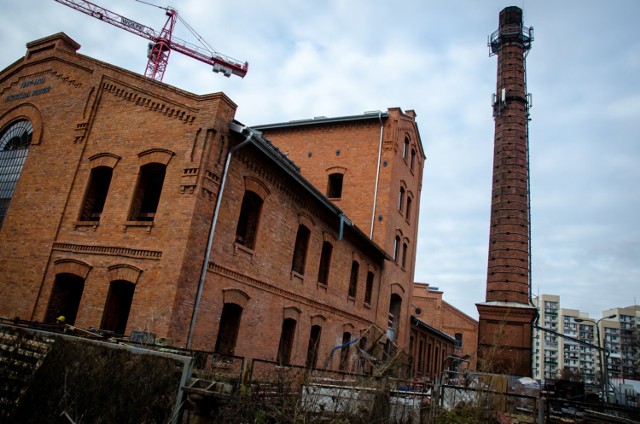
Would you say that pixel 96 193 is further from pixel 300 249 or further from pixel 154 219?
pixel 300 249

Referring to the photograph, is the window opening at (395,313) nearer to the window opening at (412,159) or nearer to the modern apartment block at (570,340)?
the window opening at (412,159)

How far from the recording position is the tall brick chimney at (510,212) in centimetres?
2845

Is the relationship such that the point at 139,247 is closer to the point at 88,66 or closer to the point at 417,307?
the point at 88,66

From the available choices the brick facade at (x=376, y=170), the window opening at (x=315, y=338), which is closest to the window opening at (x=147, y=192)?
the window opening at (x=315, y=338)

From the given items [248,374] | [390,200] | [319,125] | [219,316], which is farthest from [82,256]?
[319,125]

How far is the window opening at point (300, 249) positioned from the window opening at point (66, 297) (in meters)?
6.36

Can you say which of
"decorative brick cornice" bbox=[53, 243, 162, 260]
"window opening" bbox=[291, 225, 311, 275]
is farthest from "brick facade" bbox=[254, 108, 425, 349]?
"decorative brick cornice" bbox=[53, 243, 162, 260]

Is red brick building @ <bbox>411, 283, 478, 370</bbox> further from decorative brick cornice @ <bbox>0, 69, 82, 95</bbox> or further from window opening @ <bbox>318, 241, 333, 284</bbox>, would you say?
decorative brick cornice @ <bbox>0, 69, 82, 95</bbox>

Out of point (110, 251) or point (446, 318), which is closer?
point (110, 251)

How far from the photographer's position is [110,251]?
11.4m

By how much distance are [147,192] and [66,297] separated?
11.0ft

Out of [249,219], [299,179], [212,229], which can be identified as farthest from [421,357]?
[212,229]

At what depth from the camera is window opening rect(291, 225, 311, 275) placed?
15664 millimetres

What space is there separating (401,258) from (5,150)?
710 inches
